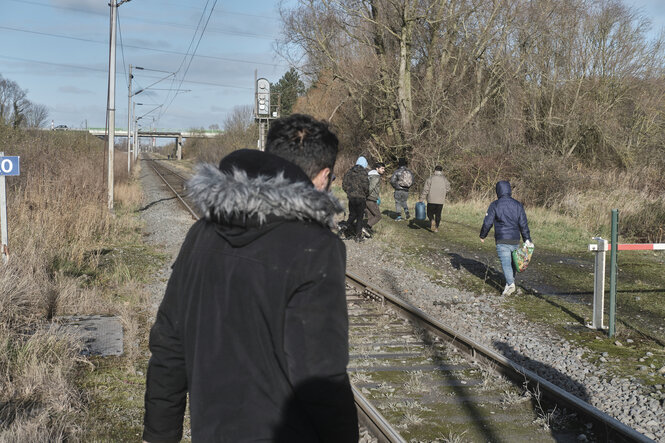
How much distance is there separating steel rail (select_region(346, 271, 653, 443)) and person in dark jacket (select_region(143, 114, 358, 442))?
10.3 ft

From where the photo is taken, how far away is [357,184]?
535 inches

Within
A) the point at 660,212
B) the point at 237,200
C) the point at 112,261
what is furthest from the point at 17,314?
the point at 660,212

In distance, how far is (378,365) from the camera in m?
5.98

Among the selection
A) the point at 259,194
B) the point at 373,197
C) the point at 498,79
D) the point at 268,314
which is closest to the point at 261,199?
the point at 259,194

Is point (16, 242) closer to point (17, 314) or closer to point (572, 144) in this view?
point (17, 314)

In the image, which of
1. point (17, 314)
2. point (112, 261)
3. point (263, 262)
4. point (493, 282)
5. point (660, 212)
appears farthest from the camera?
point (660, 212)

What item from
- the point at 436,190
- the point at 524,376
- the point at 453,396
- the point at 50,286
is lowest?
the point at 453,396

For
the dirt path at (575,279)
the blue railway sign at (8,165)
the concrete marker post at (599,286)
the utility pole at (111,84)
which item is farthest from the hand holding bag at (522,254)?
the utility pole at (111,84)

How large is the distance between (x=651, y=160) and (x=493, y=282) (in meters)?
15.2

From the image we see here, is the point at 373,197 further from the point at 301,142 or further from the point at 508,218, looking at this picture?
the point at 301,142

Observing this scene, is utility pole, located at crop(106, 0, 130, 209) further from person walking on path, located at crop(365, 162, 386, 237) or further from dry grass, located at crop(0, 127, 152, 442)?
person walking on path, located at crop(365, 162, 386, 237)

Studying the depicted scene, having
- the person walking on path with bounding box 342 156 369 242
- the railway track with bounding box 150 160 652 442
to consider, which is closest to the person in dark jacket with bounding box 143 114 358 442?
the railway track with bounding box 150 160 652 442

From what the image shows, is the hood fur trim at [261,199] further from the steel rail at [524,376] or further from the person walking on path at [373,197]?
the person walking on path at [373,197]

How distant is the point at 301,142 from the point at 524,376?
391 cm
